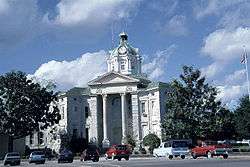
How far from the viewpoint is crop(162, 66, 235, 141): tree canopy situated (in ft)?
224

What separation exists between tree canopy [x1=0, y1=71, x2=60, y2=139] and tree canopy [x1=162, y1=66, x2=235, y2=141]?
23299 millimetres

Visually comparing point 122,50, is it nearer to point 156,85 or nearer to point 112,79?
point 112,79

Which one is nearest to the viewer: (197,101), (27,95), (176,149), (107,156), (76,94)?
(176,149)

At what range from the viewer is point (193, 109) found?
225 ft

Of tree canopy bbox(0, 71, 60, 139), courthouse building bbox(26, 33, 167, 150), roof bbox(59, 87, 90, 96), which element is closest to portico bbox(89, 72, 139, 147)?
courthouse building bbox(26, 33, 167, 150)

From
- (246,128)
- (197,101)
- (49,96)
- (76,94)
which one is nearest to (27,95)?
(49,96)

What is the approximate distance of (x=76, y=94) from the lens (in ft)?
311

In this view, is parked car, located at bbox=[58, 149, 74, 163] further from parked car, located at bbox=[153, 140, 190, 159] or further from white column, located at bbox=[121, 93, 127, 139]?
white column, located at bbox=[121, 93, 127, 139]

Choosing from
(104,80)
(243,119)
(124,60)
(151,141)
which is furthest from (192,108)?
(124,60)

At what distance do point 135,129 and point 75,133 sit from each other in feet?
39.6

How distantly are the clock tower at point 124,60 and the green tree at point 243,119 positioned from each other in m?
28.3

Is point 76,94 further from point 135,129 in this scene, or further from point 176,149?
point 176,149

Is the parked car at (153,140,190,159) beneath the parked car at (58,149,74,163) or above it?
above

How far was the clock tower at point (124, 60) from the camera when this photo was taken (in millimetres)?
98688
